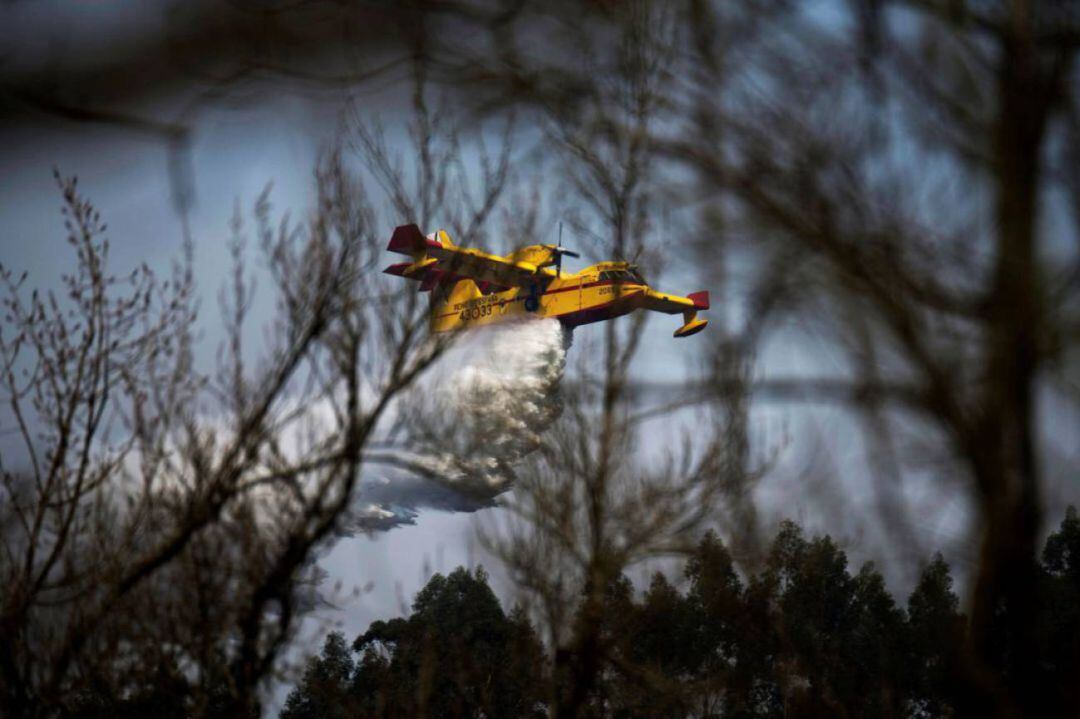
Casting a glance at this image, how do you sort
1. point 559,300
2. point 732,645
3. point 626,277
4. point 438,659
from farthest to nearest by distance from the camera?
point 732,645 → point 438,659 → point 559,300 → point 626,277

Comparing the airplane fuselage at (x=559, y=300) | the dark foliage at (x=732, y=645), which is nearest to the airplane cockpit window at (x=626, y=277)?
the airplane fuselage at (x=559, y=300)

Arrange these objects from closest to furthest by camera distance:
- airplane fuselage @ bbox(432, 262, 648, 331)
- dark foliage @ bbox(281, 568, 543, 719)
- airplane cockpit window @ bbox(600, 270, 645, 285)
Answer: airplane cockpit window @ bbox(600, 270, 645, 285)
airplane fuselage @ bbox(432, 262, 648, 331)
dark foliage @ bbox(281, 568, 543, 719)

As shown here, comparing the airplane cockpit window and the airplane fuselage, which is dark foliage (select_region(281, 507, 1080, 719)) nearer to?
the airplane fuselage

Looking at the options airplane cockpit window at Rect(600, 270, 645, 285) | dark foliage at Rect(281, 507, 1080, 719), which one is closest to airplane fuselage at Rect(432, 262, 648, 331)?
airplane cockpit window at Rect(600, 270, 645, 285)

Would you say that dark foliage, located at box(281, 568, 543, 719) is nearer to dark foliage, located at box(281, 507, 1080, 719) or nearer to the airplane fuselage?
dark foliage, located at box(281, 507, 1080, 719)

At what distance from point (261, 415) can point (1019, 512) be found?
6.57m

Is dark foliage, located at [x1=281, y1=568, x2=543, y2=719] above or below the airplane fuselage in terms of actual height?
below

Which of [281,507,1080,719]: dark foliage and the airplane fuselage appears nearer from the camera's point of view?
the airplane fuselage

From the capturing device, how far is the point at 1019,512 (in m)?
2.89

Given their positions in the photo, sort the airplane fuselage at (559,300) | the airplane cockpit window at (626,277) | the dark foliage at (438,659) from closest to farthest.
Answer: the airplane cockpit window at (626,277)
the airplane fuselage at (559,300)
the dark foliage at (438,659)

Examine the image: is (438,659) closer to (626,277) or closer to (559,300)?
(559,300)

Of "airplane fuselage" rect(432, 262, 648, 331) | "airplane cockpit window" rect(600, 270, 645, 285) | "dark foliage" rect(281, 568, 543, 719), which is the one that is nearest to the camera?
"airplane cockpit window" rect(600, 270, 645, 285)

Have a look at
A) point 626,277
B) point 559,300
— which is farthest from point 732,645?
point 626,277

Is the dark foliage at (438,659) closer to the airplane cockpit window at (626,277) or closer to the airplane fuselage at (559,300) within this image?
the airplane fuselage at (559,300)
